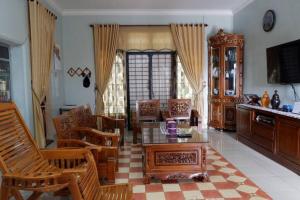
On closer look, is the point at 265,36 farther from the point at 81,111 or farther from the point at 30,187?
the point at 30,187

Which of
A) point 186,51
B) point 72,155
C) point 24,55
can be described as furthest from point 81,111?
point 186,51

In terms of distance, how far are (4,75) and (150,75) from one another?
3271mm

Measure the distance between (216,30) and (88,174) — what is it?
17.4ft

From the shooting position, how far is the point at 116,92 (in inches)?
236

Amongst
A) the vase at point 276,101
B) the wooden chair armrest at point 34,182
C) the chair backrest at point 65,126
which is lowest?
the wooden chair armrest at point 34,182

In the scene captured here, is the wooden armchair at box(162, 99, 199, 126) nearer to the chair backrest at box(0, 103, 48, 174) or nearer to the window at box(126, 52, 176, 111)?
the window at box(126, 52, 176, 111)

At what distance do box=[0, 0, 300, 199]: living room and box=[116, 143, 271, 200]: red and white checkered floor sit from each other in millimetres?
13

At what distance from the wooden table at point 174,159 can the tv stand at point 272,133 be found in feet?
4.07

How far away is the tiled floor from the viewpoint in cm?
268

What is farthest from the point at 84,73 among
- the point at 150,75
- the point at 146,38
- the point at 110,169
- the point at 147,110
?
the point at 110,169

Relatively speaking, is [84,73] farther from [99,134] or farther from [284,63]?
[284,63]

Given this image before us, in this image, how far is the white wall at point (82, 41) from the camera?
580 cm

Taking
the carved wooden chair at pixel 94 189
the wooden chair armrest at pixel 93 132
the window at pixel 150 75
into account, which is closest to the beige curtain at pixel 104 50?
the window at pixel 150 75

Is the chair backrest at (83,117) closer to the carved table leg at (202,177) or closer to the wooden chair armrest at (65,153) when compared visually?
the wooden chair armrest at (65,153)
